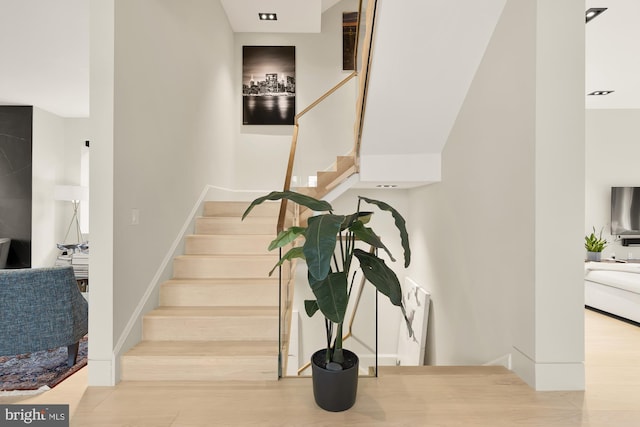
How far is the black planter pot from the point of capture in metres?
1.74

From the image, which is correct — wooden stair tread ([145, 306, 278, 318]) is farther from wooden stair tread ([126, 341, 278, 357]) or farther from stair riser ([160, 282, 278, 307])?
wooden stair tread ([126, 341, 278, 357])

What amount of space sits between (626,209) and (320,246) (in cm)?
719

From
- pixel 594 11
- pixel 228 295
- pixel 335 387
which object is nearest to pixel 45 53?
pixel 228 295

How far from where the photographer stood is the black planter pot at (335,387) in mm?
1743

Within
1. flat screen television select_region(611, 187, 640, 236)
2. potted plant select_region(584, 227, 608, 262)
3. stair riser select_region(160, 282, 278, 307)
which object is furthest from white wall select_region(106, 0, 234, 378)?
flat screen television select_region(611, 187, 640, 236)

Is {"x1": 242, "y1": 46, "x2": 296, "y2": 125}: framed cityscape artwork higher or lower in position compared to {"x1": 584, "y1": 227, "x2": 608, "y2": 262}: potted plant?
higher

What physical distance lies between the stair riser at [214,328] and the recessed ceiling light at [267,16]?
A: 433 cm

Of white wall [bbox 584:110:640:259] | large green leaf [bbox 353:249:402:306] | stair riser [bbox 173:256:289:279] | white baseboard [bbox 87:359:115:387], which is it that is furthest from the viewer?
white wall [bbox 584:110:640:259]

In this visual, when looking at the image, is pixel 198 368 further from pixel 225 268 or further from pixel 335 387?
pixel 225 268

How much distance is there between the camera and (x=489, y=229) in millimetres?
2457

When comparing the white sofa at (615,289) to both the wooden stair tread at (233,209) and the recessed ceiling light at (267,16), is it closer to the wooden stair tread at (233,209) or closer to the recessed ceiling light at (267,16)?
the wooden stair tread at (233,209)

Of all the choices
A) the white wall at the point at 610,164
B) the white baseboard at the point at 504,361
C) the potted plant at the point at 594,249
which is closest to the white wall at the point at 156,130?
the white baseboard at the point at 504,361

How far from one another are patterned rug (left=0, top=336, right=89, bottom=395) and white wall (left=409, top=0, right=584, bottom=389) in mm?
2855

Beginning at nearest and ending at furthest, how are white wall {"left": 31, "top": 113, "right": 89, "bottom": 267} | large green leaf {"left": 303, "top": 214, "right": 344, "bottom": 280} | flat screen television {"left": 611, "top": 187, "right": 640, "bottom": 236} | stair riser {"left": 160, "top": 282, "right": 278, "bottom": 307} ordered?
1. large green leaf {"left": 303, "top": 214, "right": 344, "bottom": 280}
2. stair riser {"left": 160, "top": 282, "right": 278, "bottom": 307}
3. white wall {"left": 31, "top": 113, "right": 89, "bottom": 267}
4. flat screen television {"left": 611, "top": 187, "right": 640, "bottom": 236}
